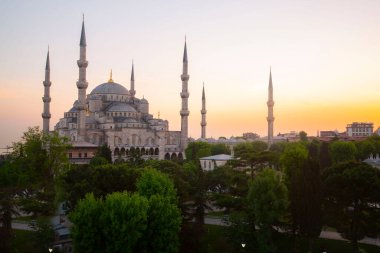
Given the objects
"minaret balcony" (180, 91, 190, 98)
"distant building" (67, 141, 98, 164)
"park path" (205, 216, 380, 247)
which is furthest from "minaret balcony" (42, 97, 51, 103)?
"park path" (205, 216, 380, 247)

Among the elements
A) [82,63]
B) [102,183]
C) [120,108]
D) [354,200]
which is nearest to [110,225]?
[102,183]

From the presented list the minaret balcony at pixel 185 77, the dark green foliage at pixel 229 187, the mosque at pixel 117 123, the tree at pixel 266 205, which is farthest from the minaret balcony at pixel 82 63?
the tree at pixel 266 205

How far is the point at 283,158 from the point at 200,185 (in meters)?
10.7

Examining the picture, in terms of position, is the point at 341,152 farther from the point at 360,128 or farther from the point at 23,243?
the point at 360,128

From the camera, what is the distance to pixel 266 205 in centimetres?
2161

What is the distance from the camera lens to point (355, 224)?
22203 mm

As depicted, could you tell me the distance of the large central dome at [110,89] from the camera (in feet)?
251

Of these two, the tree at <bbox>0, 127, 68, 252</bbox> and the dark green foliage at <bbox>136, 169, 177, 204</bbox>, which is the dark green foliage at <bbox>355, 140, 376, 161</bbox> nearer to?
the tree at <bbox>0, 127, 68, 252</bbox>

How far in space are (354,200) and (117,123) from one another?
166 ft

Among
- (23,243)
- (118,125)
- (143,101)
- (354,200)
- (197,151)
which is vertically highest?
(143,101)

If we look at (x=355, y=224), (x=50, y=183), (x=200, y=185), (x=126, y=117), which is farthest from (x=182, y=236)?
(x=126, y=117)

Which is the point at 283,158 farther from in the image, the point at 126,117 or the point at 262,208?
the point at 126,117

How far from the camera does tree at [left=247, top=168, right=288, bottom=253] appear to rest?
69.1ft

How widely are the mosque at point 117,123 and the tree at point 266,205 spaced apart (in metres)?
37.3
